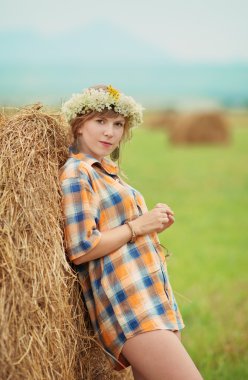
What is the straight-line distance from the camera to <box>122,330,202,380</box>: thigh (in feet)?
9.57

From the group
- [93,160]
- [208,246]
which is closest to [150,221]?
[93,160]

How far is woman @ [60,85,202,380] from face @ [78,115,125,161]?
10mm

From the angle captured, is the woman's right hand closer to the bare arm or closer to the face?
the bare arm

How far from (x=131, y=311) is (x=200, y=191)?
10.3m

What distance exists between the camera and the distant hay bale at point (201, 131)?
78.6ft

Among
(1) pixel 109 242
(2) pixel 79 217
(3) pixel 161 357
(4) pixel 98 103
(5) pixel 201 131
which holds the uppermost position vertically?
(4) pixel 98 103

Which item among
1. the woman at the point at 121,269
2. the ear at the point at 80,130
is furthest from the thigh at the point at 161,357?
the ear at the point at 80,130

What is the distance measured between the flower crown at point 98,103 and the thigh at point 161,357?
1.14 meters

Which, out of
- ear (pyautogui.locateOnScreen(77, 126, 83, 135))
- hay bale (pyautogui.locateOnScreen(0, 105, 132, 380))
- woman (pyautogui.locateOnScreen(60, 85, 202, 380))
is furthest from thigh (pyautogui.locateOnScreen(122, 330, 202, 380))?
ear (pyautogui.locateOnScreen(77, 126, 83, 135))

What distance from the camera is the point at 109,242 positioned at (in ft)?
9.81

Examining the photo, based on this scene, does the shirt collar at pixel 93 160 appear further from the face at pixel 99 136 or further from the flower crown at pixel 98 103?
the flower crown at pixel 98 103

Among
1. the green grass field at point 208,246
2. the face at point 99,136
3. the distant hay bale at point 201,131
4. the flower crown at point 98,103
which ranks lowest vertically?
the distant hay bale at point 201,131

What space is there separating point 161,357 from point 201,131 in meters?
21.7

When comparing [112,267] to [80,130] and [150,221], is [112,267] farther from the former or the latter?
[80,130]
